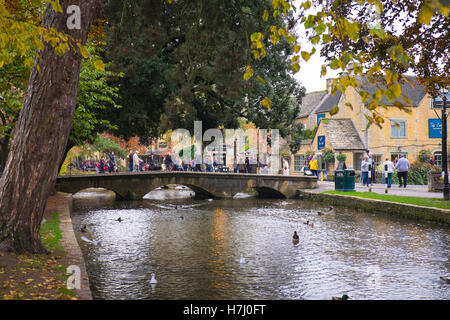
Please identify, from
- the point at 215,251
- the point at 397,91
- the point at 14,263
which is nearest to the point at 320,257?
the point at 215,251

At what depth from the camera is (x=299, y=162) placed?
49.7m

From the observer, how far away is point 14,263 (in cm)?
691

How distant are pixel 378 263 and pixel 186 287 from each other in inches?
185

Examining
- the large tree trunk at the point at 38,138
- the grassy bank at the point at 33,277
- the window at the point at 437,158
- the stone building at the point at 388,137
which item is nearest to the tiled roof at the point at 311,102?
the stone building at the point at 388,137

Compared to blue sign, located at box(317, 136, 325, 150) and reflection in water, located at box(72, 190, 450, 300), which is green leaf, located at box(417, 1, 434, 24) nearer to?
reflection in water, located at box(72, 190, 450, 300)

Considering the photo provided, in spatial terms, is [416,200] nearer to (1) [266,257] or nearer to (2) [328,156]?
(1) [266,257]

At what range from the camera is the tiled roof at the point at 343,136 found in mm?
41656

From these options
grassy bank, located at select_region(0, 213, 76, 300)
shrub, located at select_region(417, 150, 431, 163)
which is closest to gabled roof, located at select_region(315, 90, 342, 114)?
shrub, located at select_region(417, 150, 431, 163)

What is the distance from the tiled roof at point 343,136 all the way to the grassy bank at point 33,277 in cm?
3582

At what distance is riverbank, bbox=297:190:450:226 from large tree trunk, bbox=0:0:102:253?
1287 centimetres

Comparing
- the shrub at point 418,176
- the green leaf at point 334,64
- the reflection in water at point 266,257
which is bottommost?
the reflection in water at point 266,257

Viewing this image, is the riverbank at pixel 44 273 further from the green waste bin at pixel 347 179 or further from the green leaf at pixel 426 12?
the green waste bin at pixel 347 179

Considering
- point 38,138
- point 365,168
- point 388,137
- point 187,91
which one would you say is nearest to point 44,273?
point 38,138

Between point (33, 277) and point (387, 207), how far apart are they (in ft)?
51.1
